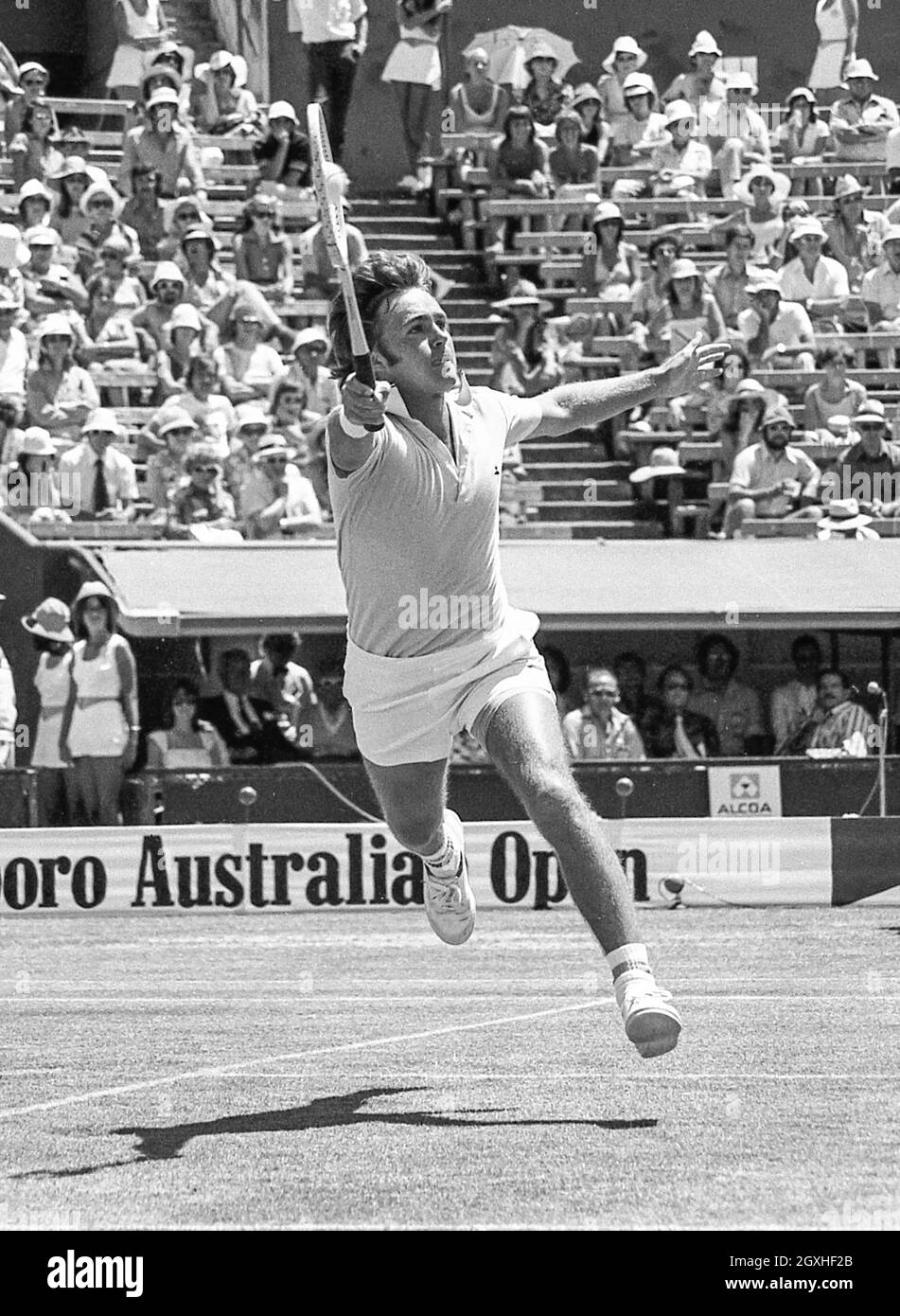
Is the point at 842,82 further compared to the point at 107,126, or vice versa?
the point at 842,82

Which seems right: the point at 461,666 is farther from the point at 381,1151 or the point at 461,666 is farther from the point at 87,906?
the point at 87,906

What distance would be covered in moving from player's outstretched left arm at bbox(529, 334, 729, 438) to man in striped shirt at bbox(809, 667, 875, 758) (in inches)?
420

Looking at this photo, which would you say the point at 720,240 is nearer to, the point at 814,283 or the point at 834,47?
the point at 814,283

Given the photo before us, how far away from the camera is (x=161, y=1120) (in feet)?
20.4

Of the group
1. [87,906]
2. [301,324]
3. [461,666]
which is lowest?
[87,906]

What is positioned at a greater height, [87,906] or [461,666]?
[461,666]

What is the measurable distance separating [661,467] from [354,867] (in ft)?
20.5

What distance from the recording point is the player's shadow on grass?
5.88 metres

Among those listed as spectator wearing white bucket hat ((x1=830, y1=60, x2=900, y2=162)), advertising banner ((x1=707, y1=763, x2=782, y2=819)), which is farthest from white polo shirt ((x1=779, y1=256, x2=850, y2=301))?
advertising banner ((x1=707, y1=763, x2=782, y2=819))

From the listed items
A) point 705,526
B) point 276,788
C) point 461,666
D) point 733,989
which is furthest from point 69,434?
point 461,666

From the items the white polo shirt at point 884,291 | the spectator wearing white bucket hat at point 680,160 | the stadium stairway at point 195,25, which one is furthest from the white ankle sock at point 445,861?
the stadium stairway at point 195,25

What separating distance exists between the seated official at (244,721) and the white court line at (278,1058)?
8.13m

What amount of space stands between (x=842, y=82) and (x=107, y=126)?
808cm

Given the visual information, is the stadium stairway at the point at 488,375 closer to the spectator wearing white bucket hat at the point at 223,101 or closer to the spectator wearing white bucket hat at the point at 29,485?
the spectator wearing white bucket hat at the point at 223,101
